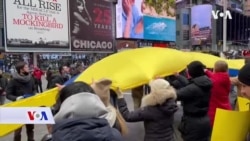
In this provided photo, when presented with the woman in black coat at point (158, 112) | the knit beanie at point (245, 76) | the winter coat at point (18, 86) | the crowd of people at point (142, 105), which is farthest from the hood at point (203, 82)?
the winter coat at point (18, 86)

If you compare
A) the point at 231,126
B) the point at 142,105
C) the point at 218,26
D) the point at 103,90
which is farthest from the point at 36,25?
the point at 218,26

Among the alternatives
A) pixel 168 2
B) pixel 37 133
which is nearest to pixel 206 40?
pixel 168 2

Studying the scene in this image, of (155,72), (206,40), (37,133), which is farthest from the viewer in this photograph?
(206,40)

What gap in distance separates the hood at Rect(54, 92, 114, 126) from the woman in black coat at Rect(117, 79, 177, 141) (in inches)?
77.6

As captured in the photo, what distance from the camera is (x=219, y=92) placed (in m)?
5.84

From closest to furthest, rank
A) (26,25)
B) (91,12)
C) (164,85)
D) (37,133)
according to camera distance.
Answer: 1. (164,85)
2. (37,133)
3. (26,25)
4. (91,12)

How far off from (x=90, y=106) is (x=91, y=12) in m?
24.3

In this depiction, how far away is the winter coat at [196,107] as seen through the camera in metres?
5.24

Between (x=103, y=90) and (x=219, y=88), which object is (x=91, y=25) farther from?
(x=103, y=90)

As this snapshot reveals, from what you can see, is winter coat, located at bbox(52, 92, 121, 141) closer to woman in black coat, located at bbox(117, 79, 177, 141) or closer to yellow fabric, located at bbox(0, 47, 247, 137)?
woman in black coat, located at bbox(117, 79, 177, 141)

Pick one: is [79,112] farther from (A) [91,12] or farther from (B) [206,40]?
(B) [206,40]

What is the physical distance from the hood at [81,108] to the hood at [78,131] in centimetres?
4

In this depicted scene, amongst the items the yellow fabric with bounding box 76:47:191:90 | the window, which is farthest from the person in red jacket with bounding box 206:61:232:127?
the window

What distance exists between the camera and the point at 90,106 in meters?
2.36
